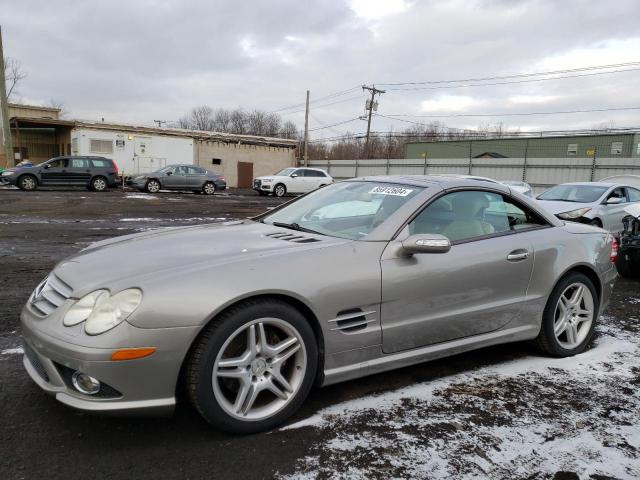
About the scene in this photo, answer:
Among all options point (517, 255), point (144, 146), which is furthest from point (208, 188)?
point (517, 255)

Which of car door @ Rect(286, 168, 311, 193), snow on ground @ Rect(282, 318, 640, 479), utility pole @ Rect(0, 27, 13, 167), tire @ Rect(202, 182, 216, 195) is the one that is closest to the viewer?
snow on ground @ Rect(282, 318, 640, 479)

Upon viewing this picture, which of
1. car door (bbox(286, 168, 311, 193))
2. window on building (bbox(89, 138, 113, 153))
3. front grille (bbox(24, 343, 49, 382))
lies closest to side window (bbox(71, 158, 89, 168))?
window on building (bbox(89, 138, 113, 153))

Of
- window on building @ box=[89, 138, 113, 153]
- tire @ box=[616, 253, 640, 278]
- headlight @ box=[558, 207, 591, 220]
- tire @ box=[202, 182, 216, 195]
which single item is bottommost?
tire @ box=[202, 182, 216, 195]

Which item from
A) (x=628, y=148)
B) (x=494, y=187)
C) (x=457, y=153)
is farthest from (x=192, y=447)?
(x=457, y=153)

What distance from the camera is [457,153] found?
43.9m

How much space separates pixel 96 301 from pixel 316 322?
1122mm

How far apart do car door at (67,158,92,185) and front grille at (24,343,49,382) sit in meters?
21.0

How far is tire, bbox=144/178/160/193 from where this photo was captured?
75.4 feet

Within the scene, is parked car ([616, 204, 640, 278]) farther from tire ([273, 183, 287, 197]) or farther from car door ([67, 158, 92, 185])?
car door ([67, 158, 92, 185])

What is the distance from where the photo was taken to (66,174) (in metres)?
21.1

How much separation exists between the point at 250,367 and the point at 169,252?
2.74ft

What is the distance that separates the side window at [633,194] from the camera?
35.1ft

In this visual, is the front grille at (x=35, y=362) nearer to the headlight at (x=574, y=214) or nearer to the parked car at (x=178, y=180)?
the headlight at (x=574, y=214)

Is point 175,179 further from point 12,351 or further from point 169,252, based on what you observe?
point 169,252
